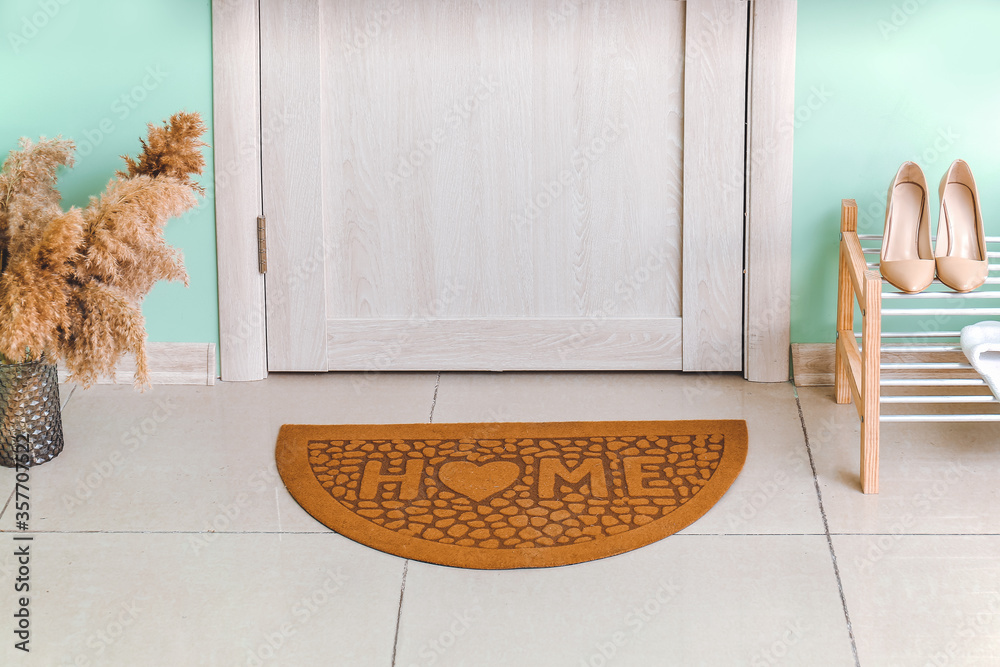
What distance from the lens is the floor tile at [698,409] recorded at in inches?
79.9

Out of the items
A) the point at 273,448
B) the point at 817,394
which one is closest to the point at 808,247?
the point at 817,394

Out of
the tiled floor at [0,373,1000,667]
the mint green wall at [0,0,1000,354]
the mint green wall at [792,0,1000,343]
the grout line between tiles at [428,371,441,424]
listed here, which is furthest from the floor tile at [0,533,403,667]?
the mint green wall at [792,0,1000,343]

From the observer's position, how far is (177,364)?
272 cm

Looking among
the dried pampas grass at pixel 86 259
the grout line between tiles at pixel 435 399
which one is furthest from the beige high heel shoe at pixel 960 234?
the dried pampas grass at pixel 86 259

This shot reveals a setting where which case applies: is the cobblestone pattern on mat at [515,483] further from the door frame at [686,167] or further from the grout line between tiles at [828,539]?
the door frame at [686,167]

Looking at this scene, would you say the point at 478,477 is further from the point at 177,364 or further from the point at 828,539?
the point at 177,364

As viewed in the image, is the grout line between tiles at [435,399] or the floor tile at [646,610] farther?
the grout line between tiles at [435,399]

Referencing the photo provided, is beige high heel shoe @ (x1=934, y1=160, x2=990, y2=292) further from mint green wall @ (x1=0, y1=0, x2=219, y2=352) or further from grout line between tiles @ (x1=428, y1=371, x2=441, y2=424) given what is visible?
mint green wall @ (x1=0, y1=0, x2=219, y2=352)

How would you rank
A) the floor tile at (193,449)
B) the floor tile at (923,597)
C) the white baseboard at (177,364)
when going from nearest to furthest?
1. the floor tile at (923,597)
2. the floor tile at (193,449)
3. the white baseboard at (177,364)

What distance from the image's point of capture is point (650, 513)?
2.00 meters

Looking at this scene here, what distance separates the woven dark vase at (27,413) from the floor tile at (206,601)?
13.1 inches

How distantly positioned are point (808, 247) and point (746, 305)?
0.22 meters

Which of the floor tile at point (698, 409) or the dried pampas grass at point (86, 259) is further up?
the dried pampas grass at point (86, 259)

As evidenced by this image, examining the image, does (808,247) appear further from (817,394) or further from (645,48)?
(645,48)
